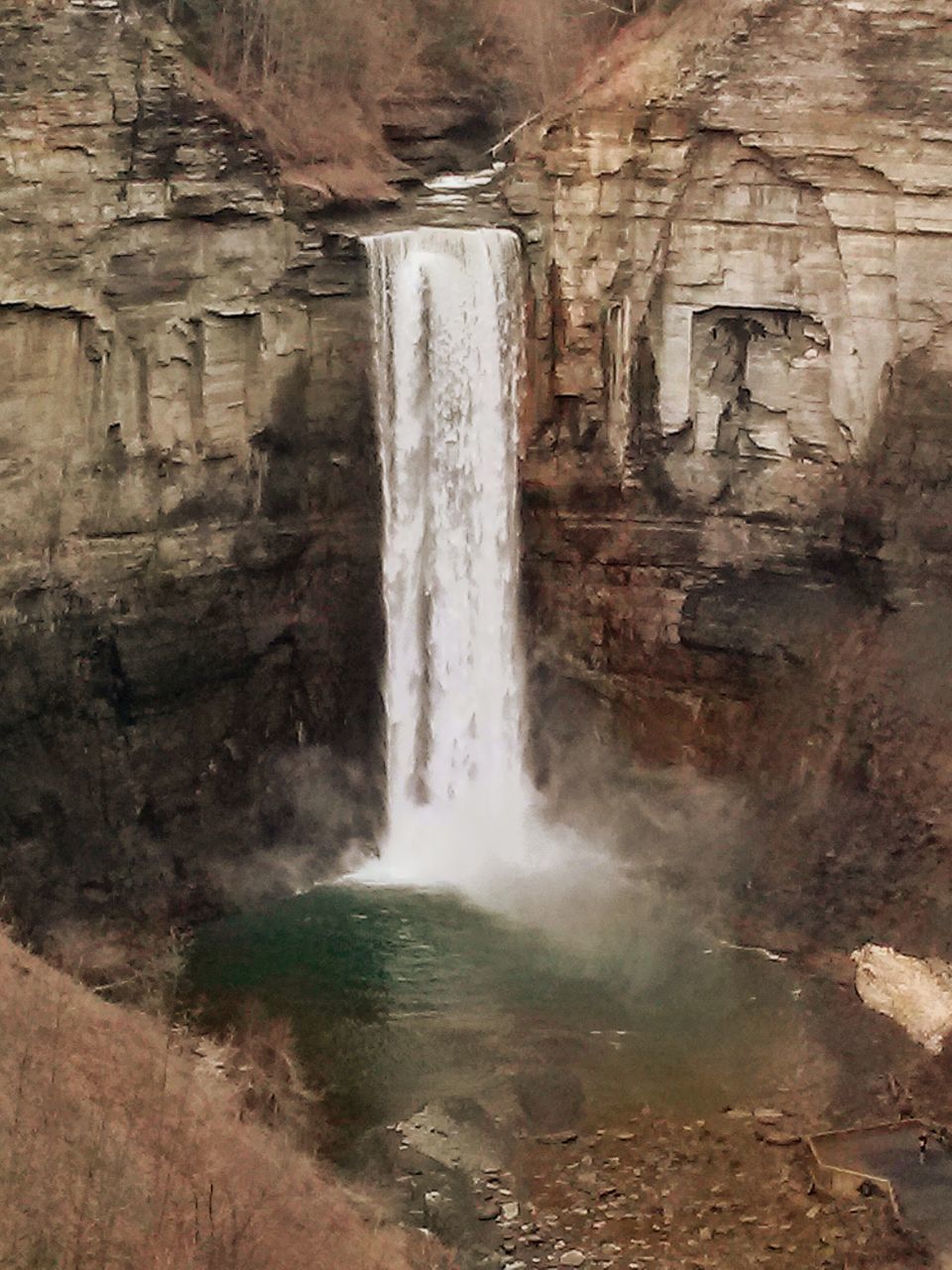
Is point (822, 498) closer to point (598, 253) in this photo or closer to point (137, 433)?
point (598, 253)

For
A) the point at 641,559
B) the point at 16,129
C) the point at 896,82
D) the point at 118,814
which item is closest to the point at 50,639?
the point at 118,814

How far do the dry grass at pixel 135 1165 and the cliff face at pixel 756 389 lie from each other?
34.6 ft

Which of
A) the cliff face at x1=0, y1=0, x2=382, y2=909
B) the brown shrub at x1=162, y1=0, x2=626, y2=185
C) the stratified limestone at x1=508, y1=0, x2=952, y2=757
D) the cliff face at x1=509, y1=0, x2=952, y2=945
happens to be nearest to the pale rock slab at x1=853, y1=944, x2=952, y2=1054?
the cliff face at x1=509, y1=0, x2=952, y2=945

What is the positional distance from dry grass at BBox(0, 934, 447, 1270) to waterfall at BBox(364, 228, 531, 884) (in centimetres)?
896

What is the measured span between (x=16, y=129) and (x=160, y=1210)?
14135mm

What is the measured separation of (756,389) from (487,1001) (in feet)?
32.6

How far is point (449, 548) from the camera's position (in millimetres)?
32969

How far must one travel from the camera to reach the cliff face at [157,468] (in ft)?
92.4

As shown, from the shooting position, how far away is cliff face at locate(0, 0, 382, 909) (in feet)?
92.4

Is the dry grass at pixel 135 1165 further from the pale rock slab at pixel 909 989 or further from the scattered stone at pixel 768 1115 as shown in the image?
the pale rock slab at pixel 909 989

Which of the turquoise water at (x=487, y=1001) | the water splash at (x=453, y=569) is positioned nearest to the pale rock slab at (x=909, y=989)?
the turquoise water at (x=487, y=1001)

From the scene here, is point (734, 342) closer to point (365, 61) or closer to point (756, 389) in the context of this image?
point (756, 389)

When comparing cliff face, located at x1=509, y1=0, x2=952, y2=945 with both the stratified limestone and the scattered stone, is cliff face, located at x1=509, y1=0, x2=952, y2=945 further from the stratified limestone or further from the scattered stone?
the scattered stone

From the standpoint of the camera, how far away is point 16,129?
1081 inches
